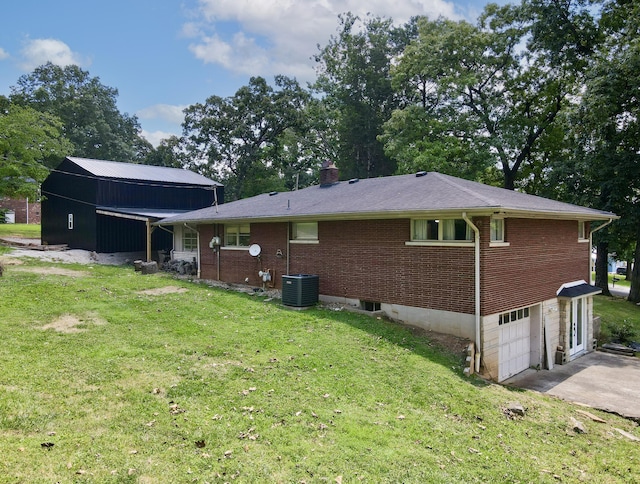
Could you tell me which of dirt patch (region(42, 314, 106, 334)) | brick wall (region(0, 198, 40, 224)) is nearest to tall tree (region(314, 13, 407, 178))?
dirt patch (region(42, 314, 106, 334))

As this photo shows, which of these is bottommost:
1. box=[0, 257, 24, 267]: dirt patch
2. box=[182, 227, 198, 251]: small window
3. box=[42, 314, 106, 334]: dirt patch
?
box=[42, 314, 106, 334]: dirt patch

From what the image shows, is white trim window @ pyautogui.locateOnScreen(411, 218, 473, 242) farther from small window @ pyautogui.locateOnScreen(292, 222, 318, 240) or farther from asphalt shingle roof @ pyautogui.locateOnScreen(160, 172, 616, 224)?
small window @ pyautogui.locateOnScreen(292, 222, 318, 240)

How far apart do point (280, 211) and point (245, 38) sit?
12.2m

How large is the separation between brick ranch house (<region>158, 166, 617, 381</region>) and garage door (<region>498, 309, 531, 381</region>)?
3cm

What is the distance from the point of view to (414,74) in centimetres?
2938

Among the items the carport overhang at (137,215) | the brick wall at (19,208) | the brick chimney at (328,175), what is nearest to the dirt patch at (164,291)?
the carport overhang at (137,215)

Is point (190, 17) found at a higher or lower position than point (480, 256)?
higher

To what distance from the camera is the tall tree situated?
38.6m

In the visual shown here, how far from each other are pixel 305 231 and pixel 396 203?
395 centimetres

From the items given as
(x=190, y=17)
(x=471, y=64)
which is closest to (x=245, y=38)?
(x=190, y=17)

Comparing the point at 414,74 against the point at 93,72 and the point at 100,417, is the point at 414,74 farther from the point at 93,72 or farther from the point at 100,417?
the point at 93,72

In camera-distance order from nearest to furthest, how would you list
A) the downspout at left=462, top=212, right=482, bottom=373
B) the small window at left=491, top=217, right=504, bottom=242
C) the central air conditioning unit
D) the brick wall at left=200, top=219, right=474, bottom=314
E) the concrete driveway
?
the concrete driveway, the downspout at left=462, top=212, right=482, bottom=373, the small window at left=491, top=217, right=504, bottom=242, the brick wall at left=200, top=219, right=474, bottom=314, the central air conditioning unit

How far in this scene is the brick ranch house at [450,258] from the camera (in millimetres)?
10242

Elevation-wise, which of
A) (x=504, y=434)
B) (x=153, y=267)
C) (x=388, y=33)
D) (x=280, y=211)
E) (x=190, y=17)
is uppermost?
(x=388, y=33)
